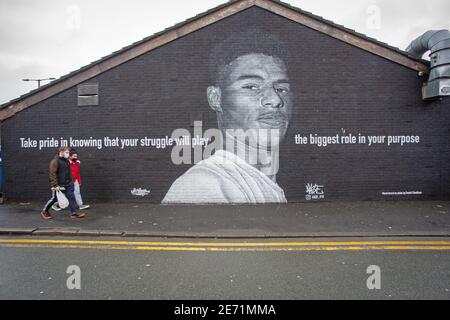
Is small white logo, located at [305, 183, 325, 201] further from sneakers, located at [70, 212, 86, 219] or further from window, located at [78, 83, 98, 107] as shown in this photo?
window, located at [78, 83, 98, 107]

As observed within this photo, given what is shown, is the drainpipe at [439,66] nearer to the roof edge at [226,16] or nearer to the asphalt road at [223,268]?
the roof edge at [226,16]

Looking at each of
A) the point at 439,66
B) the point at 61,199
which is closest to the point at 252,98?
the point at 439,66

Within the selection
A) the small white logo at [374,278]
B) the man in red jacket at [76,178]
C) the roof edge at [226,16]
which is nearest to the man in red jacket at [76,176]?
the man in red jacket at [76,178]

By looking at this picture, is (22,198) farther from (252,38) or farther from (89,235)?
(252,38)

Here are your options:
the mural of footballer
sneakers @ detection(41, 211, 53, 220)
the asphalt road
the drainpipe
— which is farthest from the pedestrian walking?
the drainpipe

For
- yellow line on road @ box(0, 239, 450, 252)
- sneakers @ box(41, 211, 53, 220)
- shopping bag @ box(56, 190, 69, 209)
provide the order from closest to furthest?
yellow line on road @ box(0, 239, 450, 252) → sneakers @ box(41, 211, 53, 220) → shopping bag @ box(56, 190, 69, 209)

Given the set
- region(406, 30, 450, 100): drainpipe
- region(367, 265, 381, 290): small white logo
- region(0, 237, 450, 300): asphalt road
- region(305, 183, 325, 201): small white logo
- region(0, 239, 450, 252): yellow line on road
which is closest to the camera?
region(0, 237, 450, 300): asphalt road

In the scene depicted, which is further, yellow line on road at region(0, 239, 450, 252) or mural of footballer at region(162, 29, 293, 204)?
mural of footballer at region(162, 29, 293, 204)

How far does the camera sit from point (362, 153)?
958 centimetres

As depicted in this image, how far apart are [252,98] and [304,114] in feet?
5.25

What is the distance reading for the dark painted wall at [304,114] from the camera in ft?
31.2

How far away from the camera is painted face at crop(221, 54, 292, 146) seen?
9539 millimetres

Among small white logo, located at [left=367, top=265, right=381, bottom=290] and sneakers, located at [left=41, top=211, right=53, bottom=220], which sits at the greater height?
sneakers, located at [left=41, top=211, right=53, bottom=220]
